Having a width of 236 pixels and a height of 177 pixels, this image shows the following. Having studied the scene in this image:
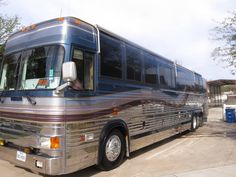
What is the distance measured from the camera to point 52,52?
503 centimetres

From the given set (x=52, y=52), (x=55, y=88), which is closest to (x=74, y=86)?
(x=55, y=88)

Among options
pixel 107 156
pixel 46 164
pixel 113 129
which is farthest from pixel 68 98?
pixel 107 156

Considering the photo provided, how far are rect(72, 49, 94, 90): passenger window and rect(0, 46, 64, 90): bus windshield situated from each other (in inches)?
13.7

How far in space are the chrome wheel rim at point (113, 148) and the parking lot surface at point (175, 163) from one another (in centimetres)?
33

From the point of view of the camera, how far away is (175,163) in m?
6.98

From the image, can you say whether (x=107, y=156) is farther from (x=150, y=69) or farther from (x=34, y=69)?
(x=150, y=69)

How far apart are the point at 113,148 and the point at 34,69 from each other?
8.27ft

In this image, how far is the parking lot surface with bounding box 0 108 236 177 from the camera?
598 centimetres

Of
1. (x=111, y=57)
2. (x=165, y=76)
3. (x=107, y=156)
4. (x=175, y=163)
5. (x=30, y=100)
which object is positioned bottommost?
(x=175, y=163)

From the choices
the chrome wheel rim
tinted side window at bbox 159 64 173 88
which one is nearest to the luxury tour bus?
the chrome wheel rim

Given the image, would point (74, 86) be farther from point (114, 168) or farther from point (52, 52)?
point (114, 168)

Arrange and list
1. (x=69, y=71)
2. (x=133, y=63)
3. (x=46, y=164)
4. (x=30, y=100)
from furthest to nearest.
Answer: (x=133, y=63), (x=30, y=100), (x=46, y=164), (x=69, y=71)

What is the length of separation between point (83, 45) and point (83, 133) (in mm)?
1720

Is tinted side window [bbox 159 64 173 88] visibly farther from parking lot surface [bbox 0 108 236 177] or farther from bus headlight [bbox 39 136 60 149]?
bus headlight [bbox 39 136 60 149]
